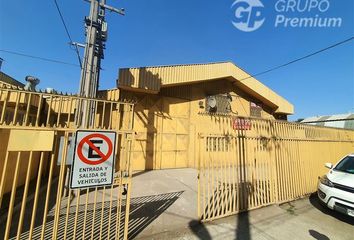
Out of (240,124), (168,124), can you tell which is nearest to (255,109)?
(168,124)

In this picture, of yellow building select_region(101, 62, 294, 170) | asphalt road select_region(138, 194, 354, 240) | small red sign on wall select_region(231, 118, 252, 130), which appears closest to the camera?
asphalt road select_region(138, 194, 354, 240)

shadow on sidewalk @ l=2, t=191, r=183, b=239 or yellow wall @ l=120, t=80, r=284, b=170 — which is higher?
yellow wall @ l=120, t=80, r=284, b=170

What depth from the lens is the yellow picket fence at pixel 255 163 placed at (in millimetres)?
4820

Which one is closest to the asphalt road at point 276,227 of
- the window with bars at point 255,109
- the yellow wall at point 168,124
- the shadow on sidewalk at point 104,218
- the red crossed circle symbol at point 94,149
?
the shadow on sidewalk at point 104,218

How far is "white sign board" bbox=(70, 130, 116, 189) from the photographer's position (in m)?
3.05

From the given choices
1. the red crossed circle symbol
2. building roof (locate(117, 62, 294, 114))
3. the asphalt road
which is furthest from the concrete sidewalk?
building roof (locate(117, 62, 294, 114))

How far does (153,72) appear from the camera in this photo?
9.92 meters

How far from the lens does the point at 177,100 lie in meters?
12.0

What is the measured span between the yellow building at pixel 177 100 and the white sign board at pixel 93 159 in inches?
249

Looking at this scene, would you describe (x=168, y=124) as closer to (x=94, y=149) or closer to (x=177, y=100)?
(x=177, y=100)

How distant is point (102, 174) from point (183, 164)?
9065mm

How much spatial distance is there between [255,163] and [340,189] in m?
2.19

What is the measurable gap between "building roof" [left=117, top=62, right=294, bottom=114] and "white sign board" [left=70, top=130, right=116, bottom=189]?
6.31 m

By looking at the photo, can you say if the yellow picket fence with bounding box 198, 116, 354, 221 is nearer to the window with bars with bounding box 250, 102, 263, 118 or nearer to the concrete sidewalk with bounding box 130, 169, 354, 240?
the concrete sidewalk with bounding box 130, 169, 354, 240
